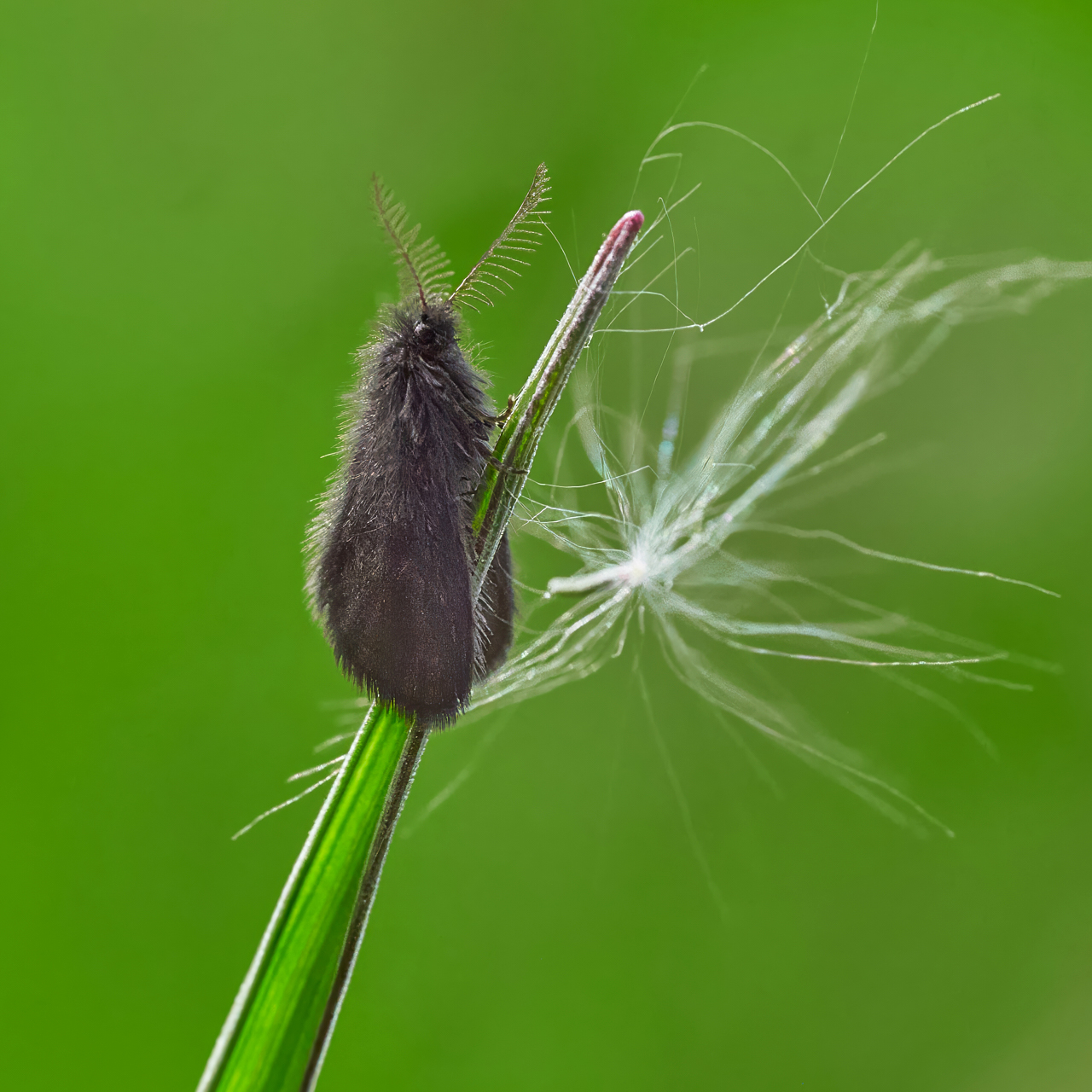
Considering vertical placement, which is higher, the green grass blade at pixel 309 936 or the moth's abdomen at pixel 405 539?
the moth's abdomen at pixel 405 539

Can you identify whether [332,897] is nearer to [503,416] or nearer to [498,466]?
[498,466]

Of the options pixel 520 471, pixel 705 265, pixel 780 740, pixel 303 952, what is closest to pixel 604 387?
pixel 705 265

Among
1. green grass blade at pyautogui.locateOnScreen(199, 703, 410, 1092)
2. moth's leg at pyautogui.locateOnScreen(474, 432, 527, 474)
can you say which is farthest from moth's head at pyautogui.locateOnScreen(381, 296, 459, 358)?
green grass blade at pyautogui.locateOnScreen(199, 703, 410, 1092)

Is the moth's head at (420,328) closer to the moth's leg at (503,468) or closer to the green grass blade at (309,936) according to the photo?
the moth's leg at (503,468)

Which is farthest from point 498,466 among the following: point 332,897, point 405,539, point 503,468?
point 332,897

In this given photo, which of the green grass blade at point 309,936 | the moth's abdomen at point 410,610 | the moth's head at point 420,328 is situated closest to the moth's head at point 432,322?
the moth's head at point 420,328

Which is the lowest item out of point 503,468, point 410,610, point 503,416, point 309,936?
point 309,936

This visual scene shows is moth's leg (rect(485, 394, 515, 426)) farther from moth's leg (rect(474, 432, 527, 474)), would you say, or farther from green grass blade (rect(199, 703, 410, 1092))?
green grass blade (rect(199, 703, 410, 1092))

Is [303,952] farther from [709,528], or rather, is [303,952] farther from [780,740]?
[780,740]
